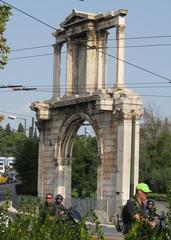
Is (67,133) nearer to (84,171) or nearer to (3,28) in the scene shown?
(84,171)

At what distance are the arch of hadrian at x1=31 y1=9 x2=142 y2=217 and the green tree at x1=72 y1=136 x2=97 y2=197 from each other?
12.1 m

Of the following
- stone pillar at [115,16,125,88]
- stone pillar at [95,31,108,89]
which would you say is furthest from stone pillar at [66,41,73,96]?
stone pillar at [115,16,125,88]

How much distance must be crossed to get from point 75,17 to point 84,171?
18.9m

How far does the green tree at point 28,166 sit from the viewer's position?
58219 mm

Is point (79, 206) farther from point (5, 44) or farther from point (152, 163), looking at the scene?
point (5, 44)

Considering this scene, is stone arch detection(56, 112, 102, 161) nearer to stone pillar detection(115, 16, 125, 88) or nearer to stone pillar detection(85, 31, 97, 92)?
stone pillar detection(85, 31, 97, 92)

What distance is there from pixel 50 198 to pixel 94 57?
28.7 m

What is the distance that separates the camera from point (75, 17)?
144ft

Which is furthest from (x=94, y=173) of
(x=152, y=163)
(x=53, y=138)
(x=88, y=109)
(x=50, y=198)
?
(x=50, y=198)

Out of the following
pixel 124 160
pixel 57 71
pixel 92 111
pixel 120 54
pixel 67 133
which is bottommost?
pixel 124 160

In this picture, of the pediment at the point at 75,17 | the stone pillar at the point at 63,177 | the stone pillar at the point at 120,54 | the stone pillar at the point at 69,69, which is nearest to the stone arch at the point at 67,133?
the stone pillar at the point at 63,177

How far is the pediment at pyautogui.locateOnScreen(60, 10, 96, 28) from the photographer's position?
42.2 m

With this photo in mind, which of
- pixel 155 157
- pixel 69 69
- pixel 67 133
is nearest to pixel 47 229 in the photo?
pixel 69 69

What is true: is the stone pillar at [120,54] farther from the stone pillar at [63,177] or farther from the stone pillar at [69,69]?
the stone pillar at [63,177]
